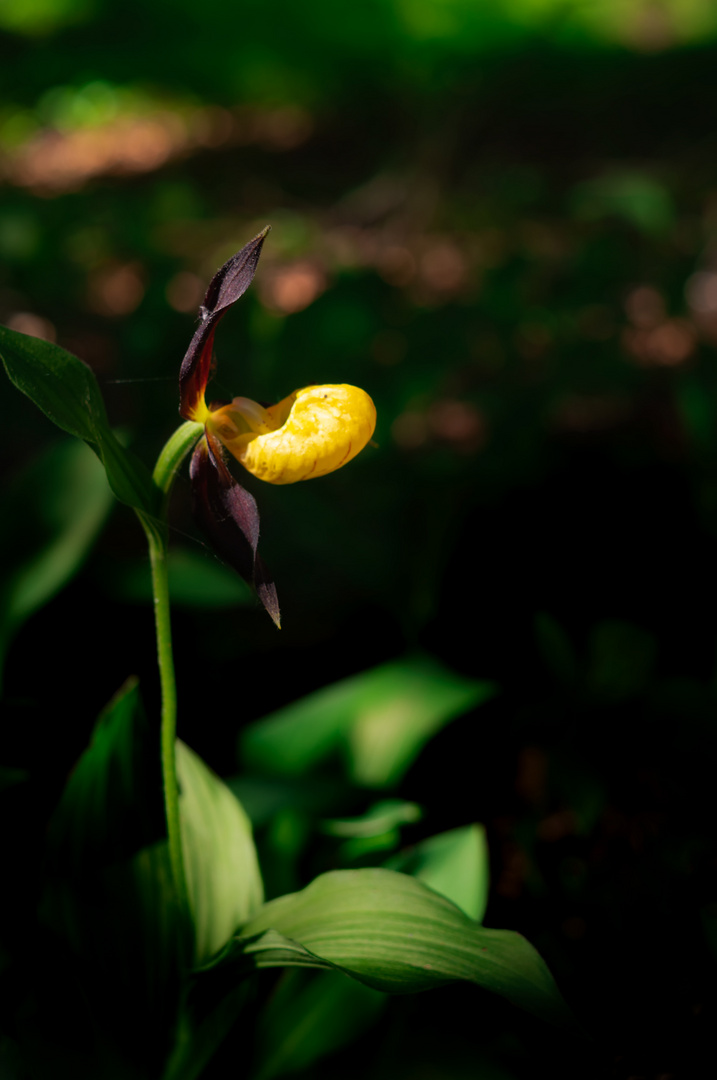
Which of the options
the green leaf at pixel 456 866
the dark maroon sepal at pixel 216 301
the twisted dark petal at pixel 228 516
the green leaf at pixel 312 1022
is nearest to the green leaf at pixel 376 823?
the green leaf at pixel 456 866

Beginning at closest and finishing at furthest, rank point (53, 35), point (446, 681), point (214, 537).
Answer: point (214, 537) → point (446, 681) → point (53, 35)

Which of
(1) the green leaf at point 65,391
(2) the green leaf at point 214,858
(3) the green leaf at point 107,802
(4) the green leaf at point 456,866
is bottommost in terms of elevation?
(4) the green leaf at point 456,866

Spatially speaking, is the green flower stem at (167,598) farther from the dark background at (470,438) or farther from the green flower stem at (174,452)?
the dark background at (470,438)

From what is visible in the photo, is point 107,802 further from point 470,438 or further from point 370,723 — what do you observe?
point 470,438

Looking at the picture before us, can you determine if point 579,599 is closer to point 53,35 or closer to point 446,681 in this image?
point 446,681

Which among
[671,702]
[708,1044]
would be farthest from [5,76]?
[708,1044]
